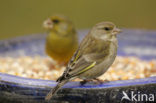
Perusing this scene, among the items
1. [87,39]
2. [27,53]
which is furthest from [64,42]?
[87,39]

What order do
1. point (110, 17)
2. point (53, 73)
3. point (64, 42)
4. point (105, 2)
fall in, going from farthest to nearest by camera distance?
point (105, 2), point (110, 17), point (64, 42), point (53, 73)

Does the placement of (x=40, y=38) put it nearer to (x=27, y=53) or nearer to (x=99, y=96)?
(x=27, y=53)

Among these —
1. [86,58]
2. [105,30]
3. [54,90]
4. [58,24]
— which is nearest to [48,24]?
[58,24]

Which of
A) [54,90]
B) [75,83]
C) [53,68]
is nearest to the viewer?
[54,90]

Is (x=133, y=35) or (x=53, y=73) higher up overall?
(x=133, y=35)

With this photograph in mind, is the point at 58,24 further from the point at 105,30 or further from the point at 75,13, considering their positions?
the point at 75,13

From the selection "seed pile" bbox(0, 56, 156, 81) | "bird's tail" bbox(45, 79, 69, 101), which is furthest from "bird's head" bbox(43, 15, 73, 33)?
"bird's tail" bbox(45, 79, 69, 101)
